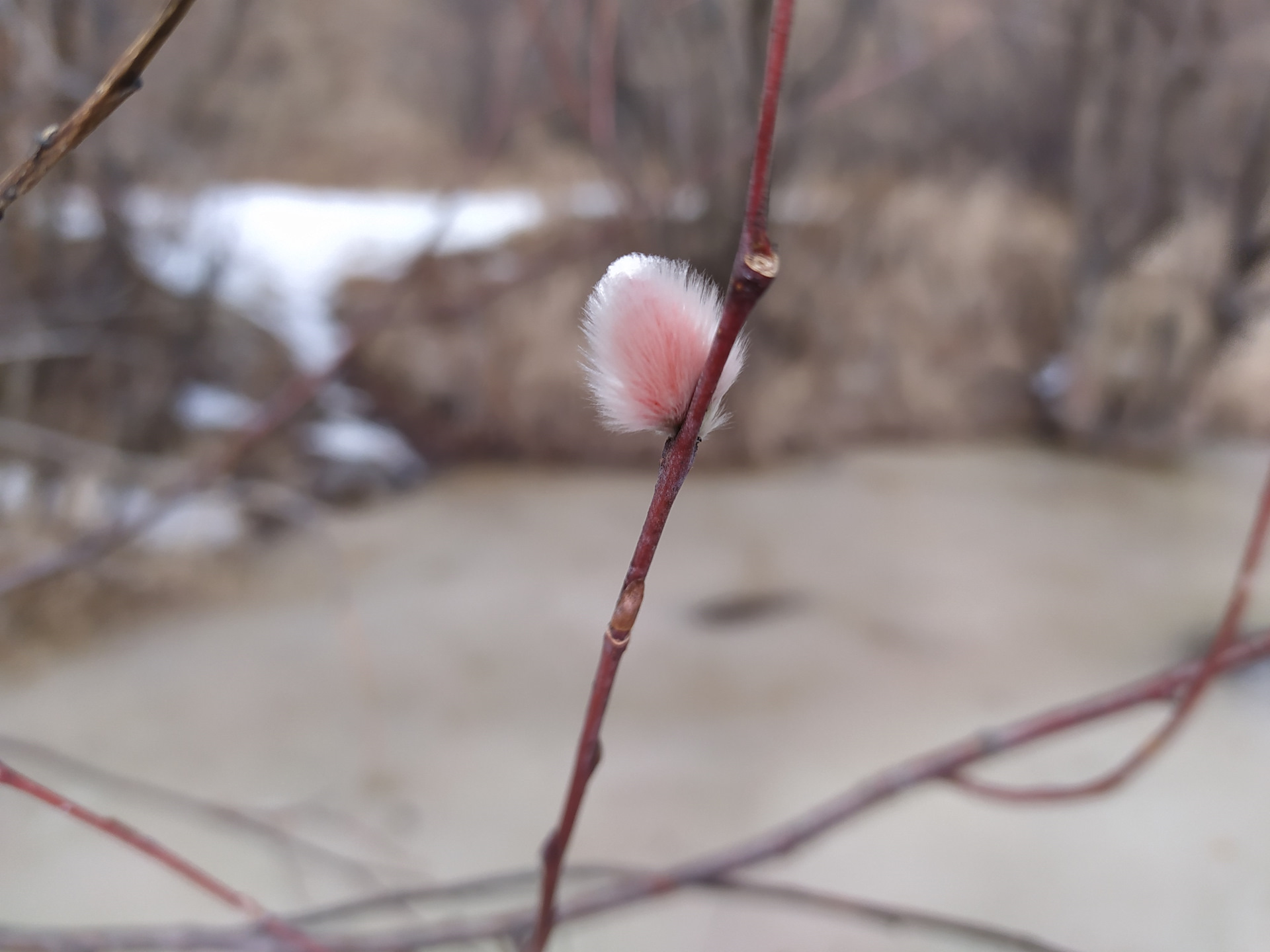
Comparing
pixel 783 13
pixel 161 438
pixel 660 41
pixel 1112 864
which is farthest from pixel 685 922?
pixel 660 41

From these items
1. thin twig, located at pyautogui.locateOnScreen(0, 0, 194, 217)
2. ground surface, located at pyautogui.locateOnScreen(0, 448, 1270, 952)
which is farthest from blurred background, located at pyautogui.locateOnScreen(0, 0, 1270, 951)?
thin twig, located at pyautogui.locateOnScreen(0, 0, 194, 217)

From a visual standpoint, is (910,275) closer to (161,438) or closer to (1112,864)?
(1112,864)

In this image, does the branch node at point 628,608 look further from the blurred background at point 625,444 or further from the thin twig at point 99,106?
the blurred background at point 625,444

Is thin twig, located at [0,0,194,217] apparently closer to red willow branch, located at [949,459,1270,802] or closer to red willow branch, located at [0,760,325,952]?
red willow branch, located at [0,760,325,952]

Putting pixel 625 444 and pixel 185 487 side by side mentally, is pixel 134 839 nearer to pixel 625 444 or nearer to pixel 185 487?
pixel 185 487

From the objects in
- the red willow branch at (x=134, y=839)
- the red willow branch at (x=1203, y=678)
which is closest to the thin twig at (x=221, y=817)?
the red willow branch at (x=134, y=839)

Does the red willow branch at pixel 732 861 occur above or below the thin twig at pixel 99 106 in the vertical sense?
below

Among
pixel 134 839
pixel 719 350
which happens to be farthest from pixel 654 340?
pixel 134 839
